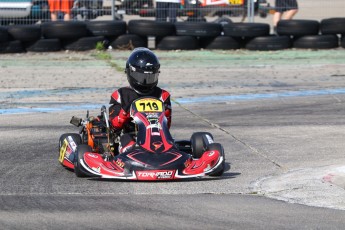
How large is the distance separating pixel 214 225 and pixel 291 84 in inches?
377

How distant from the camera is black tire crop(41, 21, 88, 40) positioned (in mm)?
18875

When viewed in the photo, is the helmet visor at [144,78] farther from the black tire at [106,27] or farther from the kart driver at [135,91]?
the black tire at [106,27]

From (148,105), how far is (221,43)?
38.0 feet

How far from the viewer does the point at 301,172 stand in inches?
326

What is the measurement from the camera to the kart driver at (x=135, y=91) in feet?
28.1

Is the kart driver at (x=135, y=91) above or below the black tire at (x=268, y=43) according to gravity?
above

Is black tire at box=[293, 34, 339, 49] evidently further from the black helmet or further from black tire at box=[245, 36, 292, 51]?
the black helmet

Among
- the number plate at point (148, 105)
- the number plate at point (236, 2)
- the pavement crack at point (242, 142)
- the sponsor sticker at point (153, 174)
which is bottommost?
the pavement crack at point (242, 142)

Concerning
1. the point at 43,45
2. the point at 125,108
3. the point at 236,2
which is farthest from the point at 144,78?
the point at 236,2

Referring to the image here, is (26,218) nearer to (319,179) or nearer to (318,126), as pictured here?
(319,179)

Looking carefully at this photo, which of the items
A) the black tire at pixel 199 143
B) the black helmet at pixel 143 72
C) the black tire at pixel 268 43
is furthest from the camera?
the black tire at pixel 268 43

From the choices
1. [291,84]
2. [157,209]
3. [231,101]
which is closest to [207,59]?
[291,84]

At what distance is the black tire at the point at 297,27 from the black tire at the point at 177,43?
194 centimetres

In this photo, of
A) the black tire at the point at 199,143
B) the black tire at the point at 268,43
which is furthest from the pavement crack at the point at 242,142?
the black tire at the point at 268,43
